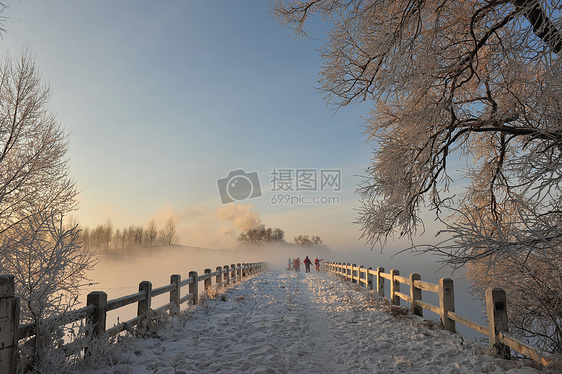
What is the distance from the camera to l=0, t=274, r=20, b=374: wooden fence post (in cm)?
333

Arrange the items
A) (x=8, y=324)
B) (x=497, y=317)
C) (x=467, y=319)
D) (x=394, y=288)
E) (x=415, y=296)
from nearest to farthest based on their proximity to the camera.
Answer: (x=8, y=324) → (x=497, y=317) → (x=467, y=319) → (x=415, y=296) → (x=394, y=288)

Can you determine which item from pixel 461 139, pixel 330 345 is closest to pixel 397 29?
pixel 461 139

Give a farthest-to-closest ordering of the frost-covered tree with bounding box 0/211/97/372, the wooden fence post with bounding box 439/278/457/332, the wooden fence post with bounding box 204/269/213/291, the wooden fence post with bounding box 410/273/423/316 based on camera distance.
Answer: the wooden fence post with bounding box 204/269/213/291 → the wooden fence post with bounding box 410/273/423/316 → the wooden fence post with bounding box 439/278/457/332 → the frost-covered tree with bounding box 0/211/97/372

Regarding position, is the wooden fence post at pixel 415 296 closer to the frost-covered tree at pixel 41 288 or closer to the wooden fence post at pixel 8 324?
the frost-covered tree at pixel 41 288

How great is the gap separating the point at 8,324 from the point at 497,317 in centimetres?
673

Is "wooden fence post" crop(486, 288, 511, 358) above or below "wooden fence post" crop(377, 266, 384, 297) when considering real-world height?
above

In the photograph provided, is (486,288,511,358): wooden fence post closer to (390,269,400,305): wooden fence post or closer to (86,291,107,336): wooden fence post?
(390,269,400,305): wooden fence post

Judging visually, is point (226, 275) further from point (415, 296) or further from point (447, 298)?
point (447, 298)

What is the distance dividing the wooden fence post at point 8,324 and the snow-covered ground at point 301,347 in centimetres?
106

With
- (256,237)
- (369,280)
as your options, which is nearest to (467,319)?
(369,280)

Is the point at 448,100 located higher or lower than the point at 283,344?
higher

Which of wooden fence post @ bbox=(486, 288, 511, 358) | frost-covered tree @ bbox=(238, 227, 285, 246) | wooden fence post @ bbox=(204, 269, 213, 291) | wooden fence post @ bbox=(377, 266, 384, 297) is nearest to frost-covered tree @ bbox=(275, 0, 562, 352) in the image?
wooden fence post @ bbox=(486, 288, 511, 358)

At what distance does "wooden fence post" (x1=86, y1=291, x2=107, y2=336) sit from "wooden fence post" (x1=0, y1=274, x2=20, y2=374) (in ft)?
4.19

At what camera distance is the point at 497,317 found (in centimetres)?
495
